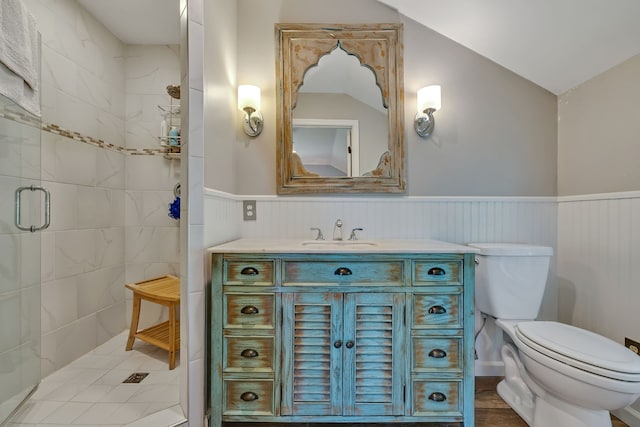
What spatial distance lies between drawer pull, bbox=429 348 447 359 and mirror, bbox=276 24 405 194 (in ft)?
3.15

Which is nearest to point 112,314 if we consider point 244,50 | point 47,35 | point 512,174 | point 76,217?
point 76,217

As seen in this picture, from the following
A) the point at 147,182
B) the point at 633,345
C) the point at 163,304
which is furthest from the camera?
the point at 147,182

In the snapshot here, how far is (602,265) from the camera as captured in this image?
1.54m

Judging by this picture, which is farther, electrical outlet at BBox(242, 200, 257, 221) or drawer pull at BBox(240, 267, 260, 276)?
electrical outlet at BBox(242, 200, 257, 221)

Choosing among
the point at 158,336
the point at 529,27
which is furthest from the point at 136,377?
the point at 529,27

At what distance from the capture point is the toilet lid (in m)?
1.02

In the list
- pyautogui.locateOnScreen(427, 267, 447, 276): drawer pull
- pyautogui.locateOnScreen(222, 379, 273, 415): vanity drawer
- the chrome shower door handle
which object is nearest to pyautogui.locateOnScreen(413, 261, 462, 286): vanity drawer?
pyautogui.locateOnScreen(427, 267, 447, 276): drawer pull

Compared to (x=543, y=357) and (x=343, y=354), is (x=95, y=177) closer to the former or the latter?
(x=343, y=354)

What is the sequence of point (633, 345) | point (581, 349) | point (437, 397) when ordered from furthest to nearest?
point (633, 345) → point (437, 397) → point (581, 349)

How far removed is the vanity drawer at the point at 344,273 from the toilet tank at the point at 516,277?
26.8 inches

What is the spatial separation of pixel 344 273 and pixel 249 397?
2.39ft

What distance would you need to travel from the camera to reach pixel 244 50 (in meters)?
1.78

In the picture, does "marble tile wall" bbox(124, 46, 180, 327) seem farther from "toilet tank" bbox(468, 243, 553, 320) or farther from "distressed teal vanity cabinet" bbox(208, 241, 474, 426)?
"toilet tank" bbox(468, 243, 553, 320)

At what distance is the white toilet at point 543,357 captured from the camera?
104 cm
